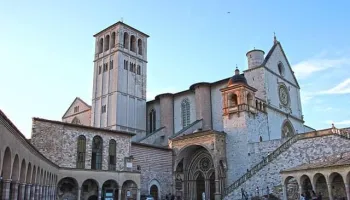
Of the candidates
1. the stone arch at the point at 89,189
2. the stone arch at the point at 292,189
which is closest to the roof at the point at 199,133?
the stone arch at the point at 292,189

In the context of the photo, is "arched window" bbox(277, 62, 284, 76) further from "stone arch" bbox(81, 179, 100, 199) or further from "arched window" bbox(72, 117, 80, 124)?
"arched window" bbox(72, 117, 80, 124)

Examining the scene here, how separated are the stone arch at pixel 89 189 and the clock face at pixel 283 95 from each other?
21696 millimetres

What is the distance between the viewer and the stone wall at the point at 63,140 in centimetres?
2497

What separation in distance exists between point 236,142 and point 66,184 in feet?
48.9

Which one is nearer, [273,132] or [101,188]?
[101,188]

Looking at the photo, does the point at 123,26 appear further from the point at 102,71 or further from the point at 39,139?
the point at 39,139

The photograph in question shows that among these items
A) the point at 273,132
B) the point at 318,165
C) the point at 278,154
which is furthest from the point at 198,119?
the point at 318,165

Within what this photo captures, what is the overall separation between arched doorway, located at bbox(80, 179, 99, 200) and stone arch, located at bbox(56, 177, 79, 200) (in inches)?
40.2

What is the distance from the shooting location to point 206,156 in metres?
35.2

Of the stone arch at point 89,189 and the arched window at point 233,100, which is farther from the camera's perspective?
the arched window at point 233,100

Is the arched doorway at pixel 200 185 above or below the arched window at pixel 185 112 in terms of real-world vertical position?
below

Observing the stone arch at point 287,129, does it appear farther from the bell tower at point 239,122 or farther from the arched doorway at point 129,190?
the arched doorway at point 129,190

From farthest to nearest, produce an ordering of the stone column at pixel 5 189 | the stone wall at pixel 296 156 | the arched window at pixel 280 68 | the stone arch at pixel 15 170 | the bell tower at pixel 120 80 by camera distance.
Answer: the bell tower at pixel 120 80, the arched window at pixel 280 68, the stone wall at pixel 296 156, the stone arch at pixel 15 170, the stone column at pixel 5 189

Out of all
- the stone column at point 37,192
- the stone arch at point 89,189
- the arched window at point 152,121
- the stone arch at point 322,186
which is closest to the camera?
the stone column at point 37,192
